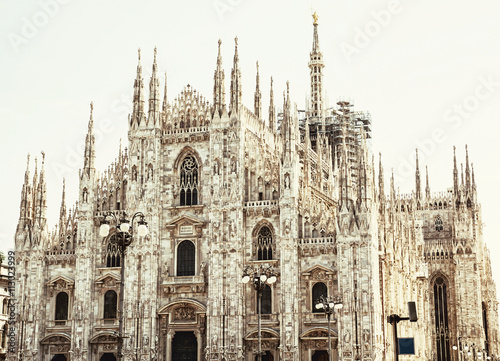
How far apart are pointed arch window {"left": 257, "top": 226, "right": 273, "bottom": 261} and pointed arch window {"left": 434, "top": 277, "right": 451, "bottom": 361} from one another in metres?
43.3

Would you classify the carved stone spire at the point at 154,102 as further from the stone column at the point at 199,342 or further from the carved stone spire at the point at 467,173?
the carved stone spire at the point at 467,173

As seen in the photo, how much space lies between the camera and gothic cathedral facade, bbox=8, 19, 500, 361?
2025 inches

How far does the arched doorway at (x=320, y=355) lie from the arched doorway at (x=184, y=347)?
8.14 metres

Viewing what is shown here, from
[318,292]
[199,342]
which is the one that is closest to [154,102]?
[199,342]

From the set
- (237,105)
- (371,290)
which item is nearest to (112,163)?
(237,105)

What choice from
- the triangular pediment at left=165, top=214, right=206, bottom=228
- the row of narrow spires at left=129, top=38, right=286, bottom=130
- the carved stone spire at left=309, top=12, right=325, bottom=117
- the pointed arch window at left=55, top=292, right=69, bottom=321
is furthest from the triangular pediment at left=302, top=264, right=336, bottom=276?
the carved stone spire at left=309, top=12, right=325, bottom=117

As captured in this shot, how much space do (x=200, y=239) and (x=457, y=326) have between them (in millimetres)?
44253

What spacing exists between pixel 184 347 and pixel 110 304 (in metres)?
6.12

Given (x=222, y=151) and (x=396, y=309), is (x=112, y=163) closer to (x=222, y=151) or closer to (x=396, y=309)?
(x=222, y=151)

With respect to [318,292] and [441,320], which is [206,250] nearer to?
[318,292]

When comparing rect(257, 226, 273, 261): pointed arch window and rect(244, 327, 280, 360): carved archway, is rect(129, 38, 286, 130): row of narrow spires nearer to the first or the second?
rect(257, 226, 273, 261): pointed arch window

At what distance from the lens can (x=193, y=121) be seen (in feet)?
187

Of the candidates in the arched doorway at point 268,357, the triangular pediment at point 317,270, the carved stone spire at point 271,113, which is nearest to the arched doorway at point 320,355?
the arched doorway at point 268,357

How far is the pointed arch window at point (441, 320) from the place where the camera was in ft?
298
